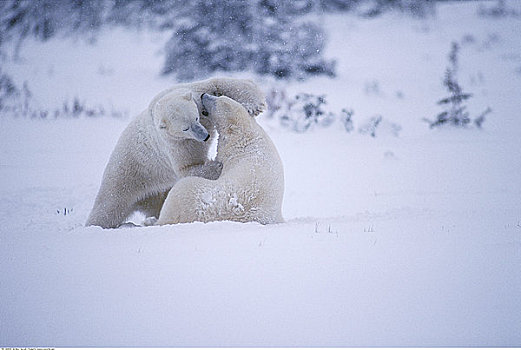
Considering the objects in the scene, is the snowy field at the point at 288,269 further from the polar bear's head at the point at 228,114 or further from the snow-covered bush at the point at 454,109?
the snow-covered bush at the point at 454,109

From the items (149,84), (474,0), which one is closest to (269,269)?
(149,84)

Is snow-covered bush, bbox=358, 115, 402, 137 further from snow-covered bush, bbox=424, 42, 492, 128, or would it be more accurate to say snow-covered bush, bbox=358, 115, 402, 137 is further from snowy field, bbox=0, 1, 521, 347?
snowy field, bbox=0, 1, 521, 347

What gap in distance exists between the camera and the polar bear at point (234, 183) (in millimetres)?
2520

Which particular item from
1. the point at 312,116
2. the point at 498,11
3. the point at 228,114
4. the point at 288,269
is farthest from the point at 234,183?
the point at 498,11

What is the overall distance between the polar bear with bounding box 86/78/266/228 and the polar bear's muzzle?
0.18 metres

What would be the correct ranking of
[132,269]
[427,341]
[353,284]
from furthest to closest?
[132,269], [353,284], [427,341]

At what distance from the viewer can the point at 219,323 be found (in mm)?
1549

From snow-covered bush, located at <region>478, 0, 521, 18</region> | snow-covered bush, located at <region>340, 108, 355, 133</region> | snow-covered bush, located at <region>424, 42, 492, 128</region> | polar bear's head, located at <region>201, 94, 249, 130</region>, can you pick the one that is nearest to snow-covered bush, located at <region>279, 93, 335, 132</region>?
snow-covered bush, located at <region>340, 108, 355, 133</region>

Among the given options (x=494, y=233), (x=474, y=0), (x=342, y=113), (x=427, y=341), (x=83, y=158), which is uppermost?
(x=474, y=0)

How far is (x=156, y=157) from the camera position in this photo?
3.32m

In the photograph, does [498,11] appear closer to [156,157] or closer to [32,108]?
[32,108]

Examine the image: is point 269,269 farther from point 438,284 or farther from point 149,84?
point 149,84

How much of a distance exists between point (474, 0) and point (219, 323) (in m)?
9.65

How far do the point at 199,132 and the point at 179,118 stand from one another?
0.14 meters
